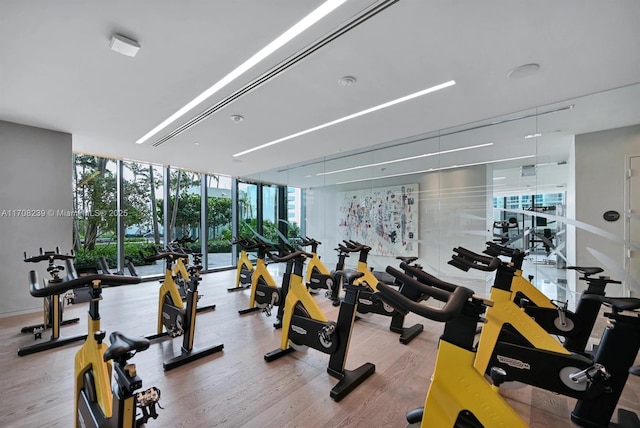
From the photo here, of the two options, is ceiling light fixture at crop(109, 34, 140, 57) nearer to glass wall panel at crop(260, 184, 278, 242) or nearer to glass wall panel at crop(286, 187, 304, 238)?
glass wall panel at crop(286, 187, 304, 238)

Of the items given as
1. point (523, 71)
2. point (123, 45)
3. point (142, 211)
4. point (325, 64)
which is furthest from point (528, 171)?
point (142, 211)

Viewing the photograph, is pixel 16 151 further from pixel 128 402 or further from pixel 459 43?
pixel 459 43

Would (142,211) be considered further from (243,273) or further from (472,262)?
(472,262)

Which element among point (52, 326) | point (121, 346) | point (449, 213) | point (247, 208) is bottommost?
point (52, 326)

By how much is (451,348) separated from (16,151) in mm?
5739

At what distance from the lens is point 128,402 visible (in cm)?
109

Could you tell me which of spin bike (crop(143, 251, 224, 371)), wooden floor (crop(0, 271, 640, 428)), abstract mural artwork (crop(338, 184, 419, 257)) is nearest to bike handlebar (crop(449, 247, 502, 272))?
wooden floor (crop(0, 271, 640, 428))

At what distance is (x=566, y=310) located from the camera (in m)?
2.51

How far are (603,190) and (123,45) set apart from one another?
5487 millimetres

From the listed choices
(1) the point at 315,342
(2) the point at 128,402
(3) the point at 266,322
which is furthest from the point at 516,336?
(3) the point at 266,322

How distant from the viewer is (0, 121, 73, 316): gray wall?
12.5 feet

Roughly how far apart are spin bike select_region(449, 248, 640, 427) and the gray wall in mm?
5464

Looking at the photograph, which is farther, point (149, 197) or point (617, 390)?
point (149, 197)

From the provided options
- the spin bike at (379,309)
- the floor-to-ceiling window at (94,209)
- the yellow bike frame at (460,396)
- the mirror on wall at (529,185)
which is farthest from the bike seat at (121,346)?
the floor-to-ceiling window at (94,209)
